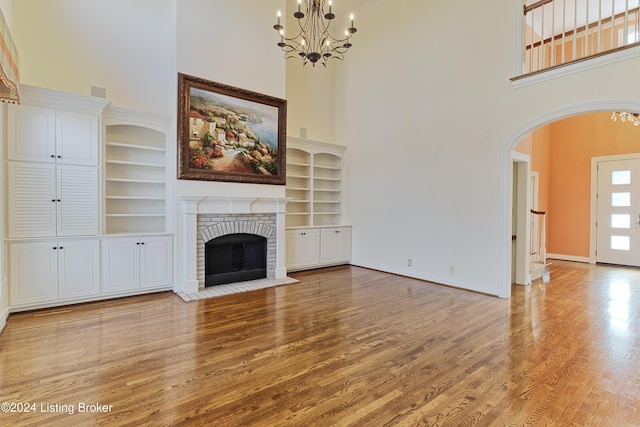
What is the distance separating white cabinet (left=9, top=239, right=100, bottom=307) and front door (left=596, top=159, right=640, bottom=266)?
33.1 feet

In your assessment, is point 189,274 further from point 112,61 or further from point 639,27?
point 639,27

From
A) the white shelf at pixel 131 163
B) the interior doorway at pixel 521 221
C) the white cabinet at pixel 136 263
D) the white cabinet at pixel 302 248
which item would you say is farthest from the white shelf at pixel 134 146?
the interior doorway at pixel 521 221

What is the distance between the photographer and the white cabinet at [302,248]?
6395mm

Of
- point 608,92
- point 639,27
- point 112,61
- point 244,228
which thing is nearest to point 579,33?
point 639,27

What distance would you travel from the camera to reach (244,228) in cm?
557

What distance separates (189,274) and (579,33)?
857 cm

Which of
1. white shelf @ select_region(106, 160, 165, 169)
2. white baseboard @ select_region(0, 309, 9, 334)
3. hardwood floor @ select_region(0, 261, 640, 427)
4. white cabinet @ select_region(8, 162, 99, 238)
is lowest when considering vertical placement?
hardwood floor @ select_region(0, 261, 640, 427)

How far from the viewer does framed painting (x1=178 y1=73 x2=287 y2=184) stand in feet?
16.3

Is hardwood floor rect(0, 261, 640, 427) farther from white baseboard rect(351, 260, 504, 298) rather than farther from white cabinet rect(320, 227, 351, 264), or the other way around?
white cabinet rect(320, 227, 351, 264)

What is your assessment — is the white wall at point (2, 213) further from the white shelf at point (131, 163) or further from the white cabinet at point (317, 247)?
the white cabinet at point (317, 247)

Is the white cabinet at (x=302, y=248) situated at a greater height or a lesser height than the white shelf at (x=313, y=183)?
lesser

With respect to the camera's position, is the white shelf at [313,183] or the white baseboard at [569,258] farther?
the white baseboard at [569,258]

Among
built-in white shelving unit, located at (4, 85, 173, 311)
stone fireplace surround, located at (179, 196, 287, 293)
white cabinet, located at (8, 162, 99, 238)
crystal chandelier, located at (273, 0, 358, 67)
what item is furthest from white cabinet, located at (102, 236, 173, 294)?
crystal chandelier, located at (273, 0, 358, 67)

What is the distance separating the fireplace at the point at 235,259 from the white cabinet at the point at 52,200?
1704 millimetres
